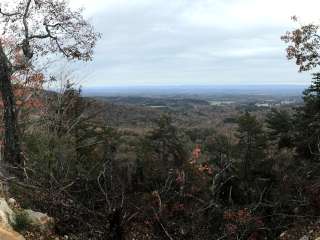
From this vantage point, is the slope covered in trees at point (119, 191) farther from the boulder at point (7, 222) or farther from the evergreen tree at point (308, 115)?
the evergreen tree at point (308, 115)

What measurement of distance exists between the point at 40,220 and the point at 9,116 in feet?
18.7

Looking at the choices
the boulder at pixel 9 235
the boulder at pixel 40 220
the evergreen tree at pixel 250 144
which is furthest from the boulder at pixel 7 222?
the evergreen tree at pixel 250 144

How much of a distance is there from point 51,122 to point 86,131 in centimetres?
1271

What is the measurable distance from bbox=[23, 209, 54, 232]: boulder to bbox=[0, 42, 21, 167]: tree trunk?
4917mm

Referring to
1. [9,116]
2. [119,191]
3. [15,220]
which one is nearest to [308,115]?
[9,116]

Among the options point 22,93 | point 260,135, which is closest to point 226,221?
point 22,93

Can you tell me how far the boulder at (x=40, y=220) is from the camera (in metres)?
7.63

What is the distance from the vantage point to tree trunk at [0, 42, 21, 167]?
12562 mm

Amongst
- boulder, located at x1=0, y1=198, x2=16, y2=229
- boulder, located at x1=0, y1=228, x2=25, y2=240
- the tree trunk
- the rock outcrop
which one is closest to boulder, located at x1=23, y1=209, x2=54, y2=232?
the rock outcrop

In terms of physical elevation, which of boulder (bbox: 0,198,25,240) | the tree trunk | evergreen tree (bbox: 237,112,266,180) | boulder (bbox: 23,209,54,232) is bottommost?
evergreen tree (bbox: 237,112,266,180)

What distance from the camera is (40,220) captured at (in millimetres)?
7754

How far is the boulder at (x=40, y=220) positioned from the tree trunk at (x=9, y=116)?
194 inches

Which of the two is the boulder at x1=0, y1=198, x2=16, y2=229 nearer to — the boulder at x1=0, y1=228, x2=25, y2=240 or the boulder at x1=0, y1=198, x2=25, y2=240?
the boulder at x1=0, y1=198, x2=25, y2=240

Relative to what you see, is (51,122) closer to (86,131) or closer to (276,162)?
(86,131)
